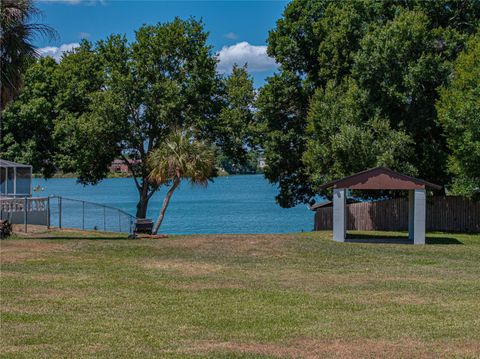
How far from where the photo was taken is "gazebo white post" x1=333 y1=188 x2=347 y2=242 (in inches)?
1083

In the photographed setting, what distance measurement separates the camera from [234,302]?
1323 cm

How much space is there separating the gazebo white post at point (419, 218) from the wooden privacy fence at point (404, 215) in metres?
8.36

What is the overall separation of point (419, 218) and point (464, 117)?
16.8 ft

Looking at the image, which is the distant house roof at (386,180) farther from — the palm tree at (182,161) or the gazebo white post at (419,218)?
the palm tree at (182,161)

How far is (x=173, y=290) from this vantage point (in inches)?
578

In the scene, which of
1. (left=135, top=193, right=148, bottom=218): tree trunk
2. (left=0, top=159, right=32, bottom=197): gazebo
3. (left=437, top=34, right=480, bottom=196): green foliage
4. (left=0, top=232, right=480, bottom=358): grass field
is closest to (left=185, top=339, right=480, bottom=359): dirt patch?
(left=0, top=232, right=480, bottom=358): grass field

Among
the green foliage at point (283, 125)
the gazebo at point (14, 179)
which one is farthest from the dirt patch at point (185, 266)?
the green foliage at point (283, 125)

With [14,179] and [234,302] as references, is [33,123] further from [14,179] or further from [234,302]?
[234,302]

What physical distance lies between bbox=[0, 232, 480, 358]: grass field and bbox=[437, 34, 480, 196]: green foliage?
288 inches

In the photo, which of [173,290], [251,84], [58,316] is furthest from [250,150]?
[58,316]

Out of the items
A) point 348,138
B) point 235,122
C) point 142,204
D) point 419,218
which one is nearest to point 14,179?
point 142,204

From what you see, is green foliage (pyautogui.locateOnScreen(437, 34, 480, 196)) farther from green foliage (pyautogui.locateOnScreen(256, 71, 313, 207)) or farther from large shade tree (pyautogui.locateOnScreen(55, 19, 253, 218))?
large shade tree (pyautogui.locateOnScreen(55, 19, 253, 218))

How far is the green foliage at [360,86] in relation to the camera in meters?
32.8

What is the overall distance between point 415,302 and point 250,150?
29.5 meters
